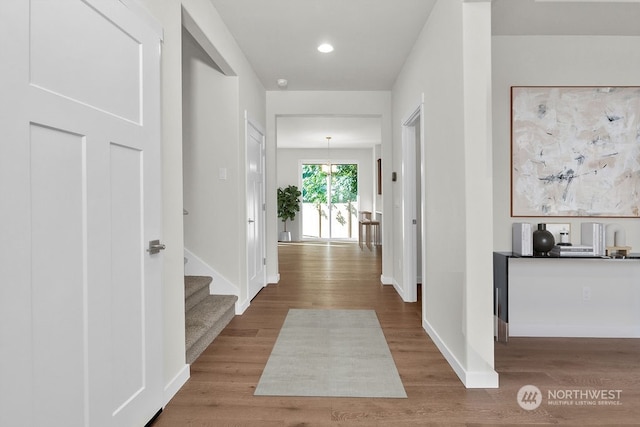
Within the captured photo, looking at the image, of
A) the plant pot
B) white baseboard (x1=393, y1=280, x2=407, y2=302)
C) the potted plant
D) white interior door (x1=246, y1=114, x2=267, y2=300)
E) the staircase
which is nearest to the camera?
the staircase

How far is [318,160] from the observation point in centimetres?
1076

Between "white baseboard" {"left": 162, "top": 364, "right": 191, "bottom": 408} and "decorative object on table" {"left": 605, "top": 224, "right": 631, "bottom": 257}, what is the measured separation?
123 inches

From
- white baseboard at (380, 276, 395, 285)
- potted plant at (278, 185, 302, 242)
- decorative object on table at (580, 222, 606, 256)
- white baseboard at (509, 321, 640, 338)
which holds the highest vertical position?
potted plant at (278, 185, 302, 242)

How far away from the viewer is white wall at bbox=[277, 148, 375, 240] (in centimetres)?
1070

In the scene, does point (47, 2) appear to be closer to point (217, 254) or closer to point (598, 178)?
point (217, 254)

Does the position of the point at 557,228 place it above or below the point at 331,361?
above

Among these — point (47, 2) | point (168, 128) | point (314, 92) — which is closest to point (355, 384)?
point (168, 128)

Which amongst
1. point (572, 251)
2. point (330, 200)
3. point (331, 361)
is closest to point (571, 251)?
point (572, 251)

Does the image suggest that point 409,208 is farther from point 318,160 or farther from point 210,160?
point 318,160

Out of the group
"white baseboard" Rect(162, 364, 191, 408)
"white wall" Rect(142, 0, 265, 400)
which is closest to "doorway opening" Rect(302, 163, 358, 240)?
"white wall" Rect(142, 0, 265, 400)

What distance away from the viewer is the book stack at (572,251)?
2883 mm

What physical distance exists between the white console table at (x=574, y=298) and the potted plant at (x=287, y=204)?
7.49 m

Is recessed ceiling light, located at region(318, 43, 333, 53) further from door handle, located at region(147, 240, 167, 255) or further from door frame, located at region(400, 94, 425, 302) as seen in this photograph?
door handle, located at region(147, 240, 167, 255)

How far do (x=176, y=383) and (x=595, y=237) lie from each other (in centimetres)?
311
